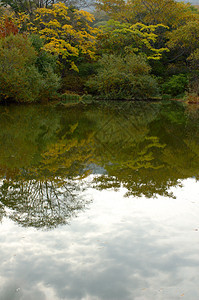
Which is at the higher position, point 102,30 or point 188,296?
point 102,30

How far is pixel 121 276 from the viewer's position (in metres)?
2.19

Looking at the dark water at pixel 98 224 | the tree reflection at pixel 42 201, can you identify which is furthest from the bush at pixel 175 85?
Result: the tree reflection at pixel 42 201

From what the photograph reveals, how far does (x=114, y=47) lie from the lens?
33.5 metres

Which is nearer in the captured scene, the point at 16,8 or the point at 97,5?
the point at 16,8

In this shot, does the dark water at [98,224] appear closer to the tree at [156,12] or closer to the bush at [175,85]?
the bush at [175,85]

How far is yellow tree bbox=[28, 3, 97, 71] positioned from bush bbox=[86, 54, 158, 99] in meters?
3.77

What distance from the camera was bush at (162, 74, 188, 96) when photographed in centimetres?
3184

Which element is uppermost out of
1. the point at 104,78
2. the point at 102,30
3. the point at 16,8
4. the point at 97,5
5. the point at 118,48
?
the point at 97,5

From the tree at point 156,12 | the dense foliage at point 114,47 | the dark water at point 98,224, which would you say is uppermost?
the tree at point 156,12

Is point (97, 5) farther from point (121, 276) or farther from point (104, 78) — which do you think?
point (121, 276)

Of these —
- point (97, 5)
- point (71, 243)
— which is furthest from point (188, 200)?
point (97, 5)

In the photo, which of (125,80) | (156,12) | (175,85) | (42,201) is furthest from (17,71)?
(156,12)

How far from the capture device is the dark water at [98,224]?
2113 mm

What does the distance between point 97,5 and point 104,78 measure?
1586cm
